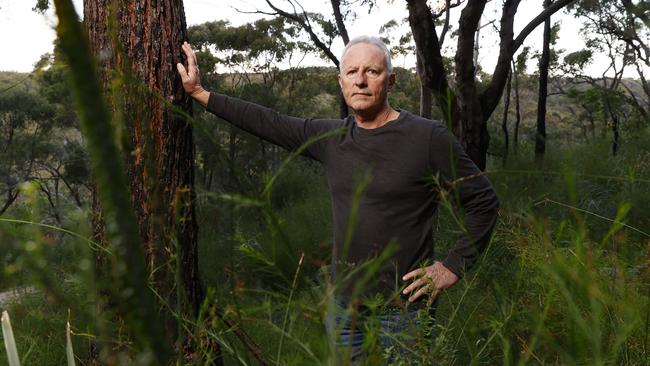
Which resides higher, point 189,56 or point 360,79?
point 189,56

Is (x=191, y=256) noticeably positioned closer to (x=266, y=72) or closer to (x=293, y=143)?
(x=293, y=143)

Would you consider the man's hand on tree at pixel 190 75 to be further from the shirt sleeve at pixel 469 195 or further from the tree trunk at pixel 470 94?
the tree trunk at pixel 470 94

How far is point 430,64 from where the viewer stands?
8.86 meters

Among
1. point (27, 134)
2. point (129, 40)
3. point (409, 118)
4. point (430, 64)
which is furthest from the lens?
point (27, 134)

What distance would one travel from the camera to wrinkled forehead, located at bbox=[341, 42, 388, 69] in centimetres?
260

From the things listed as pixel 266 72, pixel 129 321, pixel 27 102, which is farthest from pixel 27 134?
pixel 129 321

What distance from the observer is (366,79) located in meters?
2.59

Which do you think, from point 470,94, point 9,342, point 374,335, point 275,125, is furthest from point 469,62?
point 9,342

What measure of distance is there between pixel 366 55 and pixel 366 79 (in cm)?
10

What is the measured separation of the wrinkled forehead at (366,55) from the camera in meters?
2.60

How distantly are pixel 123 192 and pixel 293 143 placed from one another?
8.85 ft

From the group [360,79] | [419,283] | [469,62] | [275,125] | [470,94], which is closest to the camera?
[419,283]

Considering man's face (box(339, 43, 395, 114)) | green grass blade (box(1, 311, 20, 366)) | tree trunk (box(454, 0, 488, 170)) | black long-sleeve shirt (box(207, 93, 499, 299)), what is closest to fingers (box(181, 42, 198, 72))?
black long-sleeve shirt (box(207, 93, 499, 299))

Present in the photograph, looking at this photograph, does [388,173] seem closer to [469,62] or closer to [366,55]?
[366,55]
